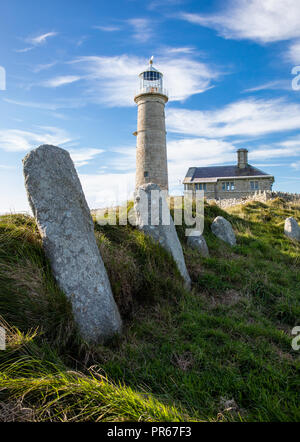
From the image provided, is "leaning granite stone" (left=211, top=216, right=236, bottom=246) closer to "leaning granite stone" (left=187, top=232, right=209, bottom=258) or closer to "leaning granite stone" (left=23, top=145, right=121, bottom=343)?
"leaning granite stone" (left=187, top=232, right=209, bottom=258)

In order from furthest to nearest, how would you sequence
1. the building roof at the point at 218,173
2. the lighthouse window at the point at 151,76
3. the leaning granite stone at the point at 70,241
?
1. the building roof at the point at 218,173
2. the lighthouse window at the point at 151,76
3. the leaning granite stone at the point at 70,241

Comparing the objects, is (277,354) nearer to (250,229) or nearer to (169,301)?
(169,301)

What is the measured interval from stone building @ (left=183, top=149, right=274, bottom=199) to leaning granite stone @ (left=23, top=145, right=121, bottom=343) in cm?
4117

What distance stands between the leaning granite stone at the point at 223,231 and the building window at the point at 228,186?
3583cm

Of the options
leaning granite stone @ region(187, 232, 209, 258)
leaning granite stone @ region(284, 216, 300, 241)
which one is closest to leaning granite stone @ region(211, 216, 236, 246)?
leaning granite stone @ region(187, 232, 209, 258)

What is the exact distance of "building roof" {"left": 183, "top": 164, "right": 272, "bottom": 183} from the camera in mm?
44281

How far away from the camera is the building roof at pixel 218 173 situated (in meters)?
44.3

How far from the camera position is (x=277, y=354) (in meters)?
4.13

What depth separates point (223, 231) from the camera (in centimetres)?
1000

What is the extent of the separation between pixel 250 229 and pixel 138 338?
9.20 metres

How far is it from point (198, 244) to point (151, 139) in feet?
76.2

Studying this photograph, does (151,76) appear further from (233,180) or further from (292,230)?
(292,230)

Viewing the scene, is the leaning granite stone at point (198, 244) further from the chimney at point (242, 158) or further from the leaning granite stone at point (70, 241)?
the chimney at point (242, 158)

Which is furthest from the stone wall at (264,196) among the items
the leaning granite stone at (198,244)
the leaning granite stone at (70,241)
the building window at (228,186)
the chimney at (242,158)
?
the chimney at (242,158)
